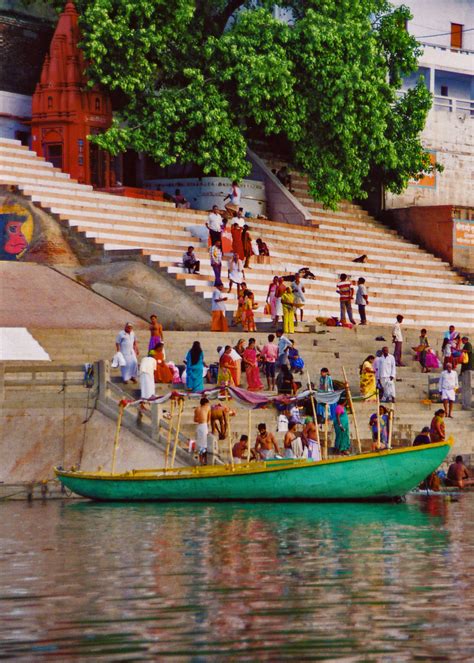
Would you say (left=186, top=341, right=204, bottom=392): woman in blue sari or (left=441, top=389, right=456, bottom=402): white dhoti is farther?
(left=441, top=389, right=456, bottom=402): white dhoti

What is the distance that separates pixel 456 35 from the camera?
56500 millimetres

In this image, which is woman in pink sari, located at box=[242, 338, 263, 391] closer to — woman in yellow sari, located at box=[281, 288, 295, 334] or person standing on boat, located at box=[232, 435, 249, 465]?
person standing on boat, located at box=[232, 435, 249, 465]

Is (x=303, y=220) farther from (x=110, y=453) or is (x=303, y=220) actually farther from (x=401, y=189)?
(x=110, y=453)

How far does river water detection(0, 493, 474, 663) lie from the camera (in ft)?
45.9

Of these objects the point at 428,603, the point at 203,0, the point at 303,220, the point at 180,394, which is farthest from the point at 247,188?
the point at 428,603

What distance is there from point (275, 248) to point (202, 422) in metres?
16.1

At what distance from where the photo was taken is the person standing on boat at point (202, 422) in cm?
2848

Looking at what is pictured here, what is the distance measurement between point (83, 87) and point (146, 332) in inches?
532

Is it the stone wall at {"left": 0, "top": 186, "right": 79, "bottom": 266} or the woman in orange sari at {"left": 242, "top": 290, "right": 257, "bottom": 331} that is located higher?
the stone wall at {"left": 0, "top": 186, "right": 79, "bottom": 266}

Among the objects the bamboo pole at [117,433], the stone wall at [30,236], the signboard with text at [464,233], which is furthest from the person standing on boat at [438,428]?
the signboard with text at [464,233]

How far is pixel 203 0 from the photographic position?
47.6 meters

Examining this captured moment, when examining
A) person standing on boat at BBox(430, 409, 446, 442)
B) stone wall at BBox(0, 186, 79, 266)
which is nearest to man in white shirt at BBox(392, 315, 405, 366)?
person standing on boat at BBox(430, 409, 446, 442)

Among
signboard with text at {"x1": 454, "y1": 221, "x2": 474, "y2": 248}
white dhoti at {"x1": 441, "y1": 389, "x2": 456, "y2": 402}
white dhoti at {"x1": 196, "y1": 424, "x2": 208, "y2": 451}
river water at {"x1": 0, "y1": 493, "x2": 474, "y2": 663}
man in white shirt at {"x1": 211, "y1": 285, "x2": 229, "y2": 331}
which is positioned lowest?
river water at {"x1": 0, "y1": 493, "x2": 474, "y2": 663}

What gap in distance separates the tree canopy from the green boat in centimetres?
1858
